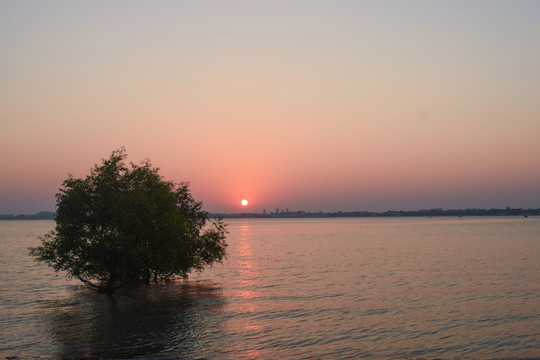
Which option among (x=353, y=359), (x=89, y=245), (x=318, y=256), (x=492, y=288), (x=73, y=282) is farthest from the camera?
(x=318, y=256)

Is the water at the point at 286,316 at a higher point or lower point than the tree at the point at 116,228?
lower

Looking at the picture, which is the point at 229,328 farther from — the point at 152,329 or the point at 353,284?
the point at 353,284

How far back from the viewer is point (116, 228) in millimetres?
51188

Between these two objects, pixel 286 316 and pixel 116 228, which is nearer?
pixel 286 316

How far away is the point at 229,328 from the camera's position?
3769 cm

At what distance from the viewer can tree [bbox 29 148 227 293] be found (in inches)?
1932

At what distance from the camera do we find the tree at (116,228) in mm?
49062

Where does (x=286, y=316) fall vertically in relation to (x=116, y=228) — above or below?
below

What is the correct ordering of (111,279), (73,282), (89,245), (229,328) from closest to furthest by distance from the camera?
(229,328)
(89,245)
(111,279)
(73,282)

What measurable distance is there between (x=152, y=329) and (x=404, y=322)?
19.6 metres

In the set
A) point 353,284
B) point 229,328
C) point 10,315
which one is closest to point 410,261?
point 353,284

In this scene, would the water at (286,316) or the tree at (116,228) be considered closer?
the water at (286,316)

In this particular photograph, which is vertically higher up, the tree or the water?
the tree

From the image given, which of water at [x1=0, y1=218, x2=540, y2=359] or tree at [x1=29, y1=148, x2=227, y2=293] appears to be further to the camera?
tree at [x1=29, y1=148, x2=227, y2=293]
